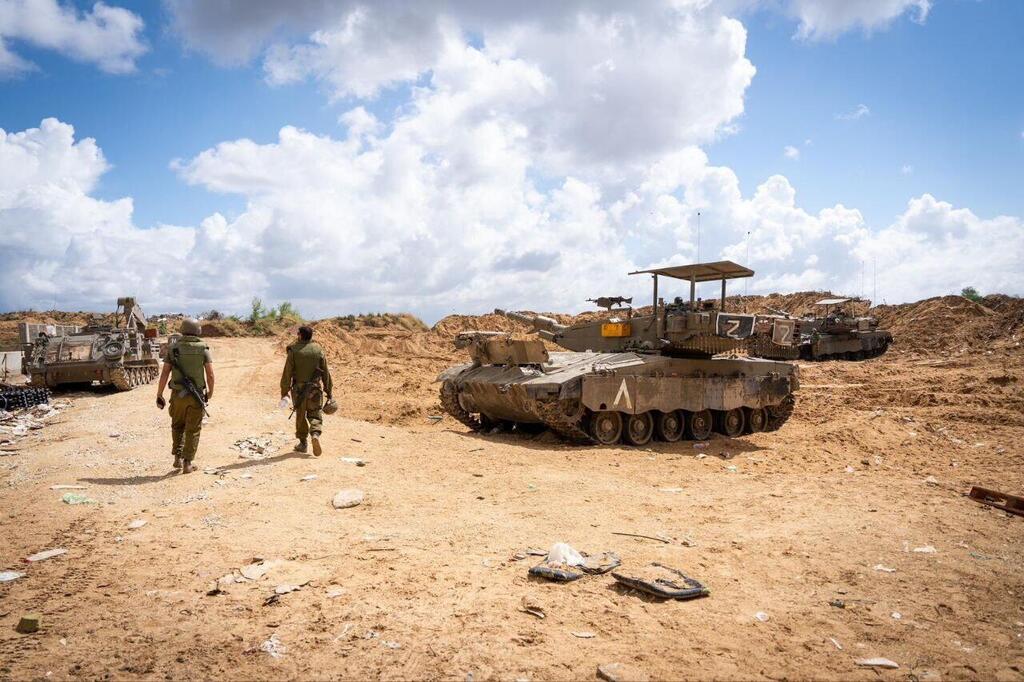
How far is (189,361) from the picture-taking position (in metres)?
7.25

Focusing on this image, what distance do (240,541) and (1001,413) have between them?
15048mm

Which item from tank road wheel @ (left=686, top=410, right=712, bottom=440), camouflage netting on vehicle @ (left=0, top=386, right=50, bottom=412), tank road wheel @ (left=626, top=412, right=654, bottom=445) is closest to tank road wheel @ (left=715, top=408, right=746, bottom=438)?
tank road wheel @ (left=686, top=410, right=712, bottom=440)

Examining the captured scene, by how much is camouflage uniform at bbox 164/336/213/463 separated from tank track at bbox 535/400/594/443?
193 inches

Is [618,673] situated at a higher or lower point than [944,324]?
lower

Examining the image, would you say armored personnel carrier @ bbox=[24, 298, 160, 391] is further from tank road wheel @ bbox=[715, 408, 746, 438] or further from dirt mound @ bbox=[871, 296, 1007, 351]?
dirt mound @ bbox=[871, 296, 1007, 351]

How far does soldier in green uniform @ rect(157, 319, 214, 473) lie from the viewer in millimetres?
7062

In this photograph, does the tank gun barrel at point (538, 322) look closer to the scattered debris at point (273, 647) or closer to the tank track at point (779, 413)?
the tank track at point (779, 413)

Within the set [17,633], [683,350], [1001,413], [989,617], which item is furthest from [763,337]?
[17,633]

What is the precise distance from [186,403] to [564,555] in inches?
185

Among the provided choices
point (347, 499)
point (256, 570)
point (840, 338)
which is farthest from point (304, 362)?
point (840, 338)

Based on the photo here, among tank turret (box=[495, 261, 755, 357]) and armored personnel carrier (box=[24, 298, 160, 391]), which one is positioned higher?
tank turret (box=[495, 261, 755, 357])

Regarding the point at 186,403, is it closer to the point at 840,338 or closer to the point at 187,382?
the point at 187,382

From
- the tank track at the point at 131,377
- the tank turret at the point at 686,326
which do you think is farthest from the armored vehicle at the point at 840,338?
the tank track at the point at 131,377

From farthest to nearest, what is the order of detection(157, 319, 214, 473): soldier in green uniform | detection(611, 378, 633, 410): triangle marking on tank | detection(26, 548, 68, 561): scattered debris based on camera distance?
detection(611, 378, 633, 410): triangle marking on tank
detection(157, 319, 214, 473): soldier in green uniform
detection(26, 548, 68, 561): scattered debris
